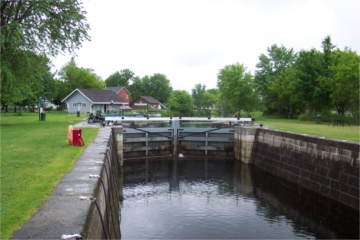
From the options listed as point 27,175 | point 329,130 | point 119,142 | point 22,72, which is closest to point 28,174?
point 27,175

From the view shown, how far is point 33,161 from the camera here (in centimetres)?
898

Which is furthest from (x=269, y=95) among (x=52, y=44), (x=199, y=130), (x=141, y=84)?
(x=141, y=84)

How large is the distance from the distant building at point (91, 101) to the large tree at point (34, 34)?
82.2 feet

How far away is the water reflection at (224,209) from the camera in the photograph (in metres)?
9.10

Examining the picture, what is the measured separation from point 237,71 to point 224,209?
120 feet

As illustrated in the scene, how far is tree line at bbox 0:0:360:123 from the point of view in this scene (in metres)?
20.8

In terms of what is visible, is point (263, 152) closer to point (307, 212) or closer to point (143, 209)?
point (307, 212)

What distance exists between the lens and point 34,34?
21344 mm

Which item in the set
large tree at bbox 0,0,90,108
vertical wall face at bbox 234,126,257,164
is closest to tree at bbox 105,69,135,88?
large tree at bbox 0,0,90,108

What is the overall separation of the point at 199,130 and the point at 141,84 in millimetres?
70294

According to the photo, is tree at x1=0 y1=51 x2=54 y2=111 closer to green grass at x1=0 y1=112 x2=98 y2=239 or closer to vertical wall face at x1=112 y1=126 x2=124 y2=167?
vertical wall face at x1=112 y1=126 x2=124 y2=167

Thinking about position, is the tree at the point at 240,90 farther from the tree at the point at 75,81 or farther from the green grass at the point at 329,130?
the tree at the point at 75,81

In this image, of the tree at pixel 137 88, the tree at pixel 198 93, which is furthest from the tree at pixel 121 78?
the tree at pixel 198 93

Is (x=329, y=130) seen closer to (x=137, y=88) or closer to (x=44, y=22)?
→ (x=44, y=22)
